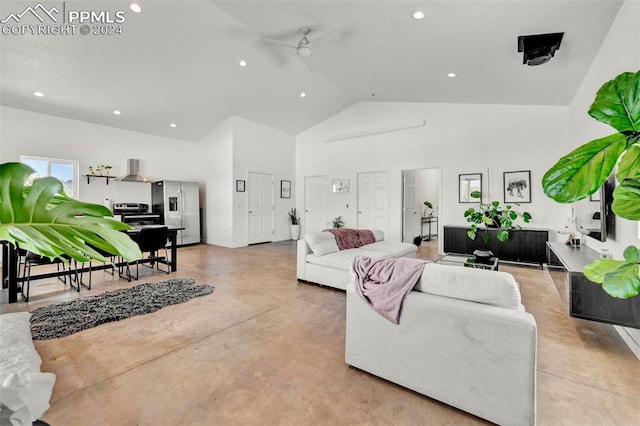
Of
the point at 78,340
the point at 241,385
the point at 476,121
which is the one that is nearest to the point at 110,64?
the point at 78,340

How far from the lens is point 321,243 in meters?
3.89

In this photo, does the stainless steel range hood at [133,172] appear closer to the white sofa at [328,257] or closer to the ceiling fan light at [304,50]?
the white sofa at [328,257]

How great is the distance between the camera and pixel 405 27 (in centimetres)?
336

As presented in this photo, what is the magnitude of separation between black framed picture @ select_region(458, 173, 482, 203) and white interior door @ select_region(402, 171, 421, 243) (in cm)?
132

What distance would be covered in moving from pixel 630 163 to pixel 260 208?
7487 millimetres

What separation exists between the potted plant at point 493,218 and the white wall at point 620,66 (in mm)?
1497

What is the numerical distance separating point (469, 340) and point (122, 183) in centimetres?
778

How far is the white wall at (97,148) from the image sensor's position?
5320mm

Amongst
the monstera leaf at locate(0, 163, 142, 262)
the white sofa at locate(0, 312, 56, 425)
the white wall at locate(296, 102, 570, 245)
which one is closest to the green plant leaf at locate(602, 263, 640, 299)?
the monstera leaf at locate(0, 163, 142, 262)

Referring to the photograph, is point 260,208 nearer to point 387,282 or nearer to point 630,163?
point 387,282

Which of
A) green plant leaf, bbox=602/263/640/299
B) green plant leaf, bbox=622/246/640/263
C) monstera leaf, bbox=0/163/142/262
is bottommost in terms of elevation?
green plant leaf, bbox=602/263/640/299

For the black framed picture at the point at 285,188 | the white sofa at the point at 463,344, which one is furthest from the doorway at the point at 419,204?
the white sofa at the point at 463,344

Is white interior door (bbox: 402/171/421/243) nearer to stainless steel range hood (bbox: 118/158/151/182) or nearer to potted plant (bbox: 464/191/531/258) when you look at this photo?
potted plant (bbox: 464/191/531/258)

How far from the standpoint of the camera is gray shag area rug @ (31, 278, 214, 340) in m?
2.58
